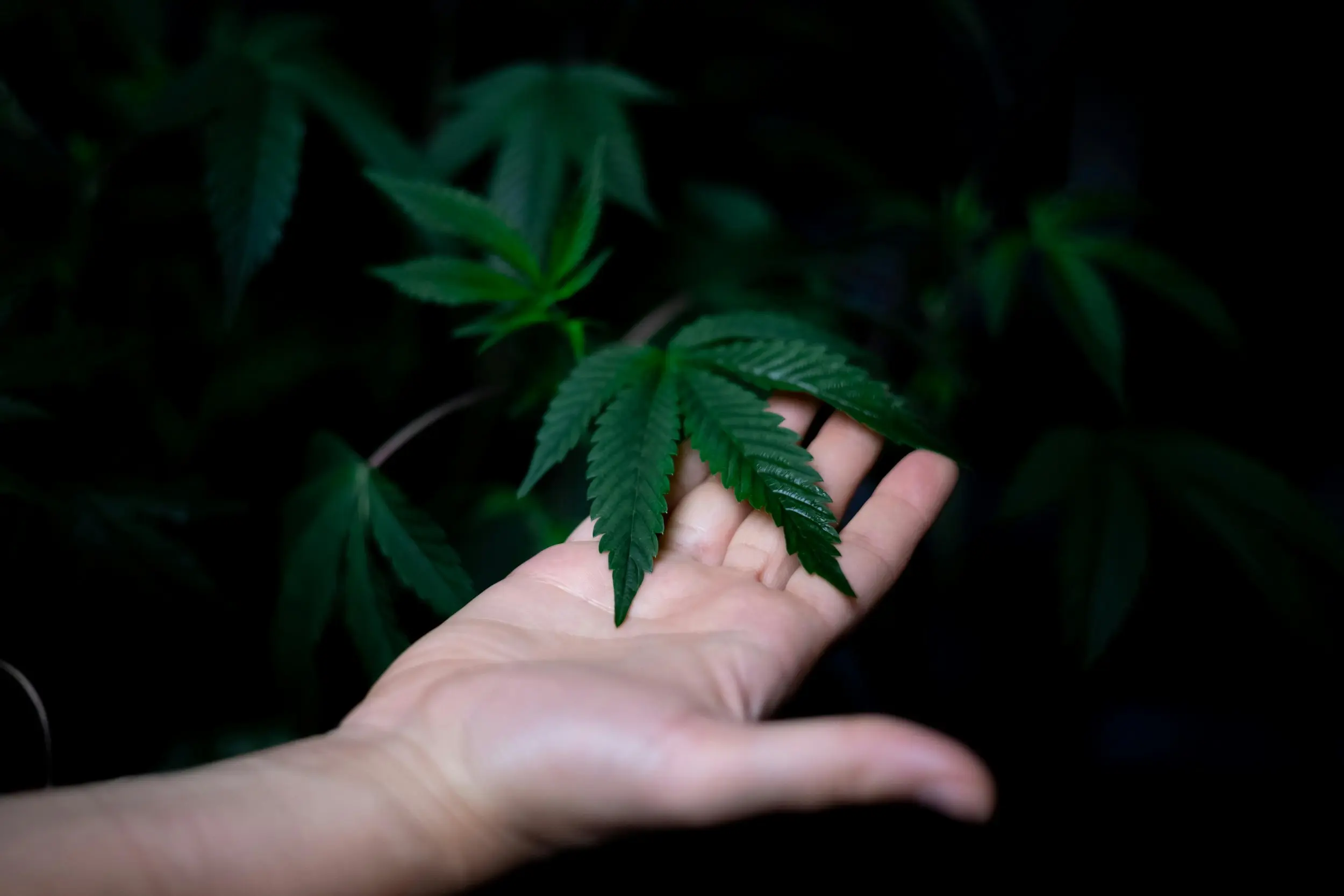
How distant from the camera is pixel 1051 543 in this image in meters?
1.35

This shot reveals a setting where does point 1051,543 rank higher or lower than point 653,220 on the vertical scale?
lower

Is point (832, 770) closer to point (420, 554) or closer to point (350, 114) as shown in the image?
point (420, 554)

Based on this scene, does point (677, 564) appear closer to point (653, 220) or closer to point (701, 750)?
point (701, 750)

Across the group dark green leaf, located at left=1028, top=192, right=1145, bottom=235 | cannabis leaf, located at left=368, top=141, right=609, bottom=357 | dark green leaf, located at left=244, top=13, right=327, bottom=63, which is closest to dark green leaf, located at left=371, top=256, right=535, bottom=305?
cannabis leaf, located at left=368, top=141, right=609, bottom=357

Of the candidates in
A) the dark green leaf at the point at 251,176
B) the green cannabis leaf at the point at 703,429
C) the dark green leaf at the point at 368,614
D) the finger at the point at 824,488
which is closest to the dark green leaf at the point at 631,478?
the green cannabis leaf at the point at 703,429

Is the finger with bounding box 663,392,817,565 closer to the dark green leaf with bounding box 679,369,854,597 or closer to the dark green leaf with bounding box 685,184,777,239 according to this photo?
the dark green leaf with bounding box 679,369,854,597

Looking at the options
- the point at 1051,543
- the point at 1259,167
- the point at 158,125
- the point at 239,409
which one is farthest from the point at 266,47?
the point at 1259,167

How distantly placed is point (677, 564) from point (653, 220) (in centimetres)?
33

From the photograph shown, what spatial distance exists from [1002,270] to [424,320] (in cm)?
77

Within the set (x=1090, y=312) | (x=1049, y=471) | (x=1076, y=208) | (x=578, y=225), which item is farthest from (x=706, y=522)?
(x=1076, y=208)

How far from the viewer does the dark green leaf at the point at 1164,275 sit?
0.80 m

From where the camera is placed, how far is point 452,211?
0.64 m

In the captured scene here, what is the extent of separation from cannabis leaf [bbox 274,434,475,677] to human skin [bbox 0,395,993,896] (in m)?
0.08

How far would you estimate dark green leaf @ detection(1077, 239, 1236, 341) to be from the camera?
80 cm
